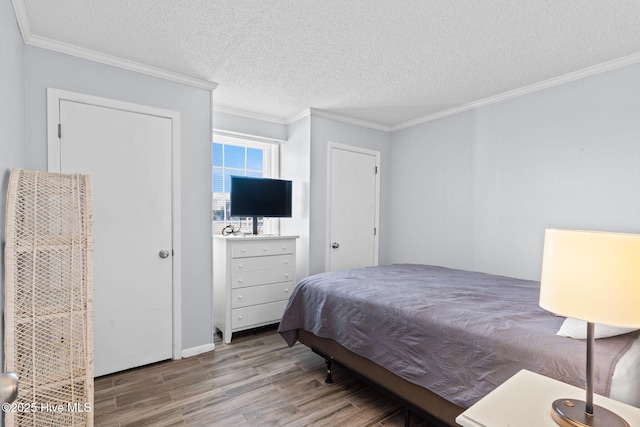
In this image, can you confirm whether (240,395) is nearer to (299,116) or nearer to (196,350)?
(196,350)

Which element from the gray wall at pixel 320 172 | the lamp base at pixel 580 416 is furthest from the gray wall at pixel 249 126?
the lamp base at pixel 580 416

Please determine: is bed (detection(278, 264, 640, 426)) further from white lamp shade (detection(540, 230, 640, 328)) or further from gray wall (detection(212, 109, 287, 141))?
gray wall (detection(212, 109, 287, 141))

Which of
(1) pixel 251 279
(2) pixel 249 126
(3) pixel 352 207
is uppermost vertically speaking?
(2) pixel 249 126

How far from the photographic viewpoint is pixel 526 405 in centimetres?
112

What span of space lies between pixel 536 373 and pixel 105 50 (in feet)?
11.0

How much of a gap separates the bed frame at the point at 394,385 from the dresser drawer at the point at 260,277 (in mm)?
994

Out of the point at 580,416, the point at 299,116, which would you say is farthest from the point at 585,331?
the point at 299,116

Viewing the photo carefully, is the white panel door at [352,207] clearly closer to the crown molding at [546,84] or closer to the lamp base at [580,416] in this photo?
the crown molding at [546,84]

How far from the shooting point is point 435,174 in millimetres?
3975

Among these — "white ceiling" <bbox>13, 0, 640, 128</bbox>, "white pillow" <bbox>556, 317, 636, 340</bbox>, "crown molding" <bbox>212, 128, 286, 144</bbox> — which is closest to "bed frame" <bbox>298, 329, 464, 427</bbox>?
"white pillow" <bbox>556, 317, 636, 340</bbox>

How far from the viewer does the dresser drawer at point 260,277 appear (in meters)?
3.28

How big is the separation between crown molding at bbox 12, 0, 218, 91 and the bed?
2077 mm

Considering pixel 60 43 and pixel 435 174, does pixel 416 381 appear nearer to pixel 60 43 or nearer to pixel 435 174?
pixel 435 174

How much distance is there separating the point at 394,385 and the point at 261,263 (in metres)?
1.92
